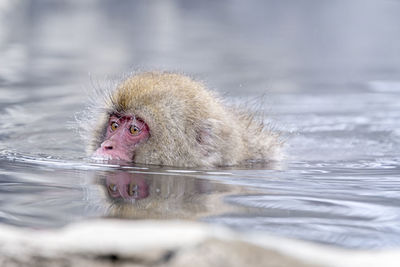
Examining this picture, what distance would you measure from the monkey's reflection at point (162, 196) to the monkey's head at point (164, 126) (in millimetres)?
561

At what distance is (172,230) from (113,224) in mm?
242

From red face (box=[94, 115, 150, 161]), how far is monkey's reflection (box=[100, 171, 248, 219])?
52cm

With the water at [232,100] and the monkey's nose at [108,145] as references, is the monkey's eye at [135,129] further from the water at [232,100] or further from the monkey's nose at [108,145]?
the water at [232,100]

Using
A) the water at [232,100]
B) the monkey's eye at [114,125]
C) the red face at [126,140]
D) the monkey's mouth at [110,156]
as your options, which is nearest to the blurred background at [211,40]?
the water at [232,100]

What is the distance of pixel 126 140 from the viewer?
578 cm

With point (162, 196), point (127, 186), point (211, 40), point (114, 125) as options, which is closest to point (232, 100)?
point (114, 125)

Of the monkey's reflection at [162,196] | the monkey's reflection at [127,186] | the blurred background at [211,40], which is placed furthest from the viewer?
the blurred background at [211,40]

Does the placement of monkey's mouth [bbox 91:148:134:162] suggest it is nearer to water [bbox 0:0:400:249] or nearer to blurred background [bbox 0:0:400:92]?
water [bbox 0:0:400:249]

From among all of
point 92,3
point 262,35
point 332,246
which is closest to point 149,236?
point 332,246

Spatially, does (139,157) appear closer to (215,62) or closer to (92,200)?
(92,200)

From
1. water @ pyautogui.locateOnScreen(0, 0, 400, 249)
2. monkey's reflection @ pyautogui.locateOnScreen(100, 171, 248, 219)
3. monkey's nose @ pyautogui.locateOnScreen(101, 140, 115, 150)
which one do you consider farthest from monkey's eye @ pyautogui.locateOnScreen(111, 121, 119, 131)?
monkey's reflection @ pyautogui.locateOnScreen(100, 171, 248, 219)

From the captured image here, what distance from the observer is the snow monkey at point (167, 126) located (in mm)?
5680

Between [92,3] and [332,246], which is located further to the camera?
[92,3]

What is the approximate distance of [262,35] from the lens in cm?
1656
